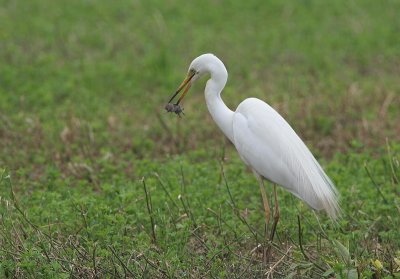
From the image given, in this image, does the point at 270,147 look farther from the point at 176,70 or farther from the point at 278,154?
the point at 176,70

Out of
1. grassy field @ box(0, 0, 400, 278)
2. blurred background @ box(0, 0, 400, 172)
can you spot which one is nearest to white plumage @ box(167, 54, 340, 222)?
grassy field @ box(0, 0, 400, 278)

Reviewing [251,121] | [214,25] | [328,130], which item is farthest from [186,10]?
[251,121]

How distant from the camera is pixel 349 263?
443 cm

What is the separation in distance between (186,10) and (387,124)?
423 centimetres

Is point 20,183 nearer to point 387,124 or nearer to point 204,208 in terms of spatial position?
point 204,208

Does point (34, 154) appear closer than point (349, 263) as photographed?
No

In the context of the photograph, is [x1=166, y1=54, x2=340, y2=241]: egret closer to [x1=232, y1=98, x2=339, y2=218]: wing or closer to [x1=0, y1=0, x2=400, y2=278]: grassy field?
[x1=232, y1=98, x2=339, y2=218]: wing

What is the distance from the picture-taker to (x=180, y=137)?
777cm

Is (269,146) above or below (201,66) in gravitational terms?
below

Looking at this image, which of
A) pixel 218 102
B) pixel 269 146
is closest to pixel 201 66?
pixel 218 102

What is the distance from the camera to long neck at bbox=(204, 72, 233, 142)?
5.26 metres

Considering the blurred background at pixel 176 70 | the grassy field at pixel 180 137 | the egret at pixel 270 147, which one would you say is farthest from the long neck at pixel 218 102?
the blurred background at pixel 176 70

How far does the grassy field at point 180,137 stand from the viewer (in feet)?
15.6

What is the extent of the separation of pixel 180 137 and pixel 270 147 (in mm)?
2639
